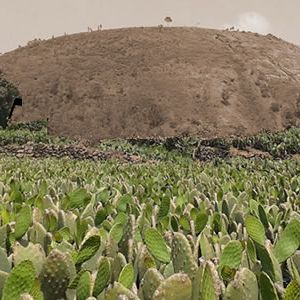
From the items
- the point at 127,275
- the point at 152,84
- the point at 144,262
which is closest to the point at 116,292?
the point at 127,275

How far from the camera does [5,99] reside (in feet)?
181

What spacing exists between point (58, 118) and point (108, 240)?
71662mm

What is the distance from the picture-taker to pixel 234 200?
5629 mm

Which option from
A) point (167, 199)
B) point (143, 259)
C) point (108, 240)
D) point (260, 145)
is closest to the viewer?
point (143, 259)

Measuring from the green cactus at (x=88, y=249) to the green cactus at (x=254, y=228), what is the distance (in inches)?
34.1

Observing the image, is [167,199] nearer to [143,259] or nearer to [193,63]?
[143,259]

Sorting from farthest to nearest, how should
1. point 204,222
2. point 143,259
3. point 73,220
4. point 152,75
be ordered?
point 152,75
point 73,220
point 204,222
point 143,259

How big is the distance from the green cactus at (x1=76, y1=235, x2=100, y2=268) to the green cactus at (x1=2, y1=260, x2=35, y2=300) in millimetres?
677

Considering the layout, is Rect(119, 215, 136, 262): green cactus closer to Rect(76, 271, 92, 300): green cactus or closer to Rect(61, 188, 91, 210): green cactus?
Rect(76, 271, 92, 300): green cactus

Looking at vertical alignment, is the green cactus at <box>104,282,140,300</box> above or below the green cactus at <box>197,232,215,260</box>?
above

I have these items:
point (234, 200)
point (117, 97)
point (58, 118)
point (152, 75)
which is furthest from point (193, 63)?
point (234, 200)

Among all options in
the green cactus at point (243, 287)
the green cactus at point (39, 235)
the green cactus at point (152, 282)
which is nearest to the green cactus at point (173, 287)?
the green cactus at point (243, 287)

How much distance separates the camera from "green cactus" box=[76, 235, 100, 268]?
→ 3.07 m

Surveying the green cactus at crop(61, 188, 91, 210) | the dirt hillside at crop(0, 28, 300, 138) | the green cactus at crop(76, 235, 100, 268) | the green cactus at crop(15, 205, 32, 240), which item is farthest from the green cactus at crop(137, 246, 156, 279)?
the dirt hillside at crop(0, 28, 300, 138)
